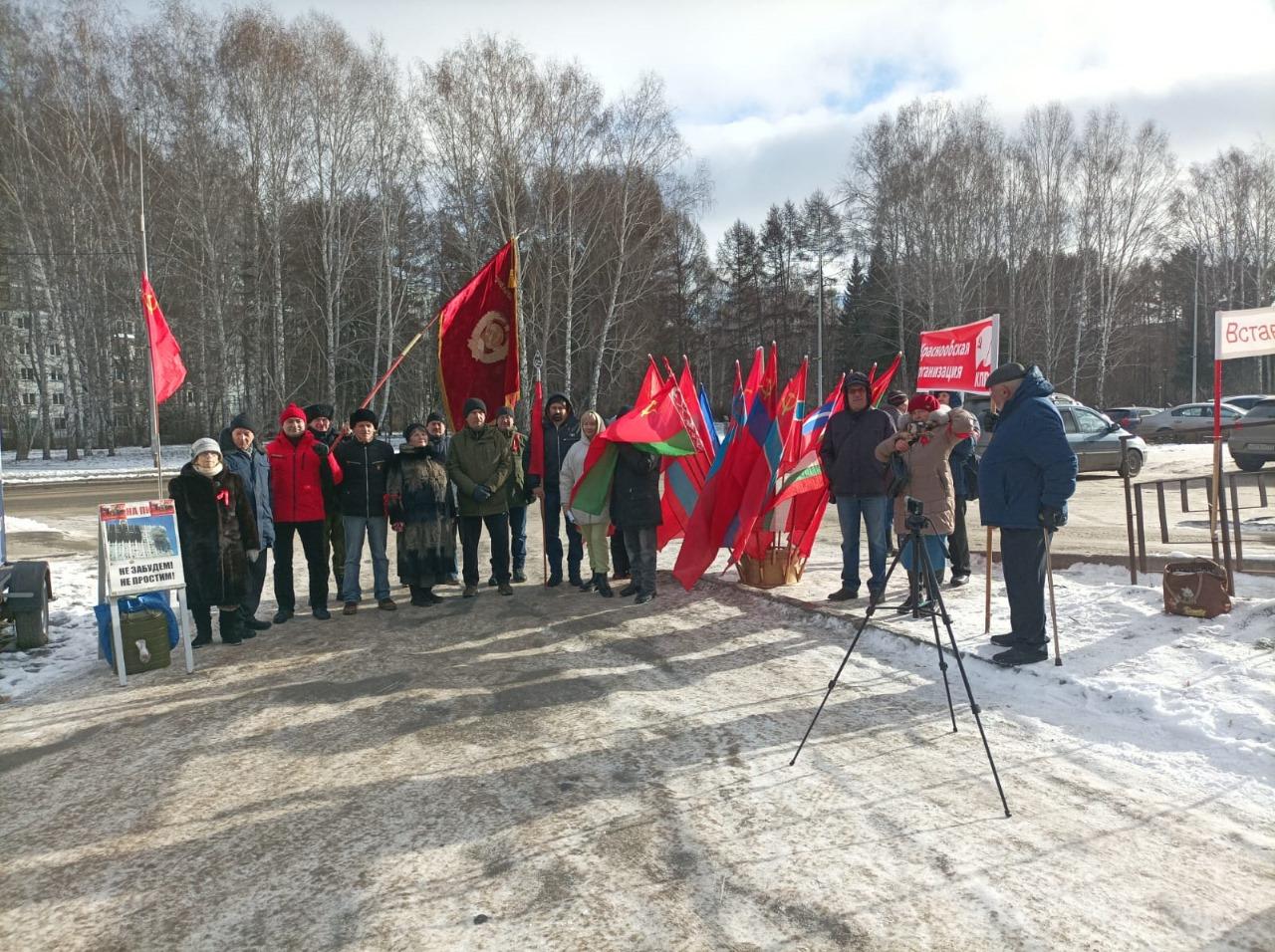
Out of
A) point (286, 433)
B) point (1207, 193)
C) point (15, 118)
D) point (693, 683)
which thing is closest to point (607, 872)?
point (693, 683)

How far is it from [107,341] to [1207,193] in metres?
52.4

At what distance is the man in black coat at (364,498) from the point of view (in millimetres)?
7223

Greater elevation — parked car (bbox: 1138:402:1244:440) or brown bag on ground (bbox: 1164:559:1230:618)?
parked car (bbox: 1138:402:1244:440)

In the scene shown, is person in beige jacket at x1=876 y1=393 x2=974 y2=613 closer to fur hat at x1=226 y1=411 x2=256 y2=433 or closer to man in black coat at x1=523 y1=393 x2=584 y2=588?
man in black coat at x1=523 y1=393 x2=584 y2=588

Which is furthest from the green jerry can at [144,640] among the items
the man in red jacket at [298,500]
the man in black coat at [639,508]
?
the man in black coat at [639,508]

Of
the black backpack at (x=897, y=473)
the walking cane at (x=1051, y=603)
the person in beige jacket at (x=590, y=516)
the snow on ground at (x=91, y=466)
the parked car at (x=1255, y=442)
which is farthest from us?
the snow on ground at (x=91, y=466)

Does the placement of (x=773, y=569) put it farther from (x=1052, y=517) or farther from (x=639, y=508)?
(x=1052, y=517)

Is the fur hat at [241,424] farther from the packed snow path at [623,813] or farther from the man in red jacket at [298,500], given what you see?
the packed snow path at [623,813]

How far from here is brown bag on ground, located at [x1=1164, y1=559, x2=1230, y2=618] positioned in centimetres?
549

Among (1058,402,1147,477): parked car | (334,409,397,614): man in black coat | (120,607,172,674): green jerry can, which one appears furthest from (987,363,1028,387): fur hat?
(1058,402,1147,477): parked car

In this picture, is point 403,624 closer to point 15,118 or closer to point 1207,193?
point 15,118

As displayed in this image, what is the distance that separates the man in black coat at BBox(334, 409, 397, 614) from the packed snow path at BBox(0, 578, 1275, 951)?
1.79 meters

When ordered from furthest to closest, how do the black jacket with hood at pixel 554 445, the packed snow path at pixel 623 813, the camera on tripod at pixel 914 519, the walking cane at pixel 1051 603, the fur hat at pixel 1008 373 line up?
1. the black jacket with hood at pixel 554 445
2. the fur hat at pixel 1008 373
3. the walking cane at pixel 1051 603
4. the camera on tripod at pixel 914 519
5. the packed snow path at pixel 623 813

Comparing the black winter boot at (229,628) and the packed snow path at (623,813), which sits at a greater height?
the black winter boot at (229,628)
